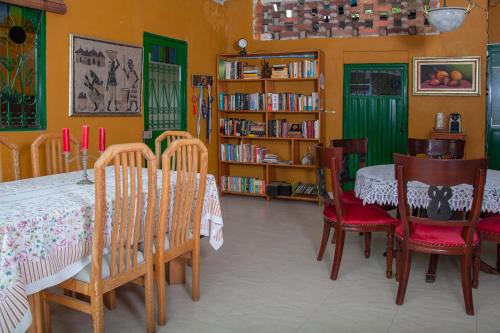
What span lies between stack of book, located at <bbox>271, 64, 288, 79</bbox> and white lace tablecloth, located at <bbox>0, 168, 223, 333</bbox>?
422cm

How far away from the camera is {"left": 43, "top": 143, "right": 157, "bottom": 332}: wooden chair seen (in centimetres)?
234

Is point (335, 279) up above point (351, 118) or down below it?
below

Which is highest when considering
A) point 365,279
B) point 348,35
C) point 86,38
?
point 348,35

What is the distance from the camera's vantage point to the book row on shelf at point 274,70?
654 cm

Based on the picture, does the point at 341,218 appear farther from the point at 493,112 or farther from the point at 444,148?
the point at 493,112

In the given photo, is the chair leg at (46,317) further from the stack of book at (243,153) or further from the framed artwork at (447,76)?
the framed artwork at (447,76)

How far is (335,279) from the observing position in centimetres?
366

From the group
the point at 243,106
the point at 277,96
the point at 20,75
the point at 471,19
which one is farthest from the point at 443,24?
the point at 20,75

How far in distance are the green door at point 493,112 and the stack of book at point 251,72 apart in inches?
114

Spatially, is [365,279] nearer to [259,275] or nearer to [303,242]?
[259,275]

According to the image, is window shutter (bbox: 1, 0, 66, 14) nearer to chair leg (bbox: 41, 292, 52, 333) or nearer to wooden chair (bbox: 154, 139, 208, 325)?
wooden chair (bbox: 154, 139, 208, 325)

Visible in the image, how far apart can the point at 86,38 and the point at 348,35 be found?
3472 millimetres

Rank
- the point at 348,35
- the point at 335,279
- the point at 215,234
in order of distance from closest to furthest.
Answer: the point at 215,234 → the point at 335,279 → the point at 348,35

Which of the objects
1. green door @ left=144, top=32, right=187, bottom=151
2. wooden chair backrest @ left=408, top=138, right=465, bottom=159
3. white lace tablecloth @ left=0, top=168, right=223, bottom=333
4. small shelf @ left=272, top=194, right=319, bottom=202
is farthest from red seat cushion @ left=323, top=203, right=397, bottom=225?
green door @ left=144, top=32, right=187, bottom=151
